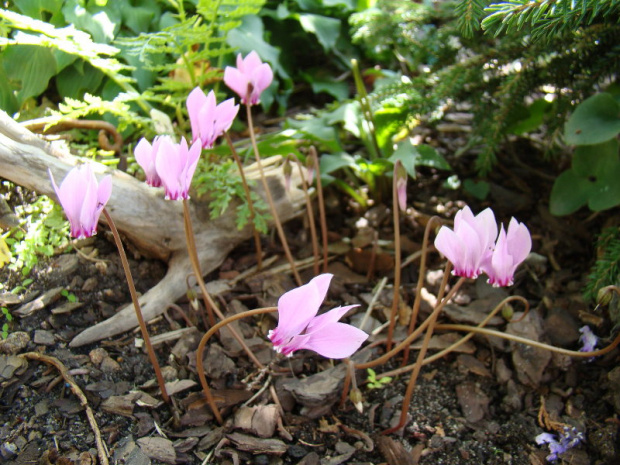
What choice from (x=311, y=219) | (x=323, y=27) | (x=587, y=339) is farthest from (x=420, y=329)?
(x=323, y=27)

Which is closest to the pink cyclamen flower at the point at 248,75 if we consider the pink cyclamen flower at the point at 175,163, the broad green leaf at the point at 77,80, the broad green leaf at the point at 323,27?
the pink cyclamen flower at the point at 175,163

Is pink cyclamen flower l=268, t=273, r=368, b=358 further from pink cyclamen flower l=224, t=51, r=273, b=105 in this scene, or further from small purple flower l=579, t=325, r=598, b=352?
small purple flower l=579, t=325, r=598, b=352

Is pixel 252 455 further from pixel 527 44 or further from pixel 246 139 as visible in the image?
pixel 527 44

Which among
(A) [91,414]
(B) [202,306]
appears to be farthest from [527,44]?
(A) [91,414]

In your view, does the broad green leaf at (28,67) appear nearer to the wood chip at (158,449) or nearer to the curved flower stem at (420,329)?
the wood chip at (158,449)

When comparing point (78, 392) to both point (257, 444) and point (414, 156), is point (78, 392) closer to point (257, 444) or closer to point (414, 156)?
point (257, 444)

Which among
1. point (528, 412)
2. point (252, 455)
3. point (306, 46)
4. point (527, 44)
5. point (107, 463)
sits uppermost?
point (527, 44)
